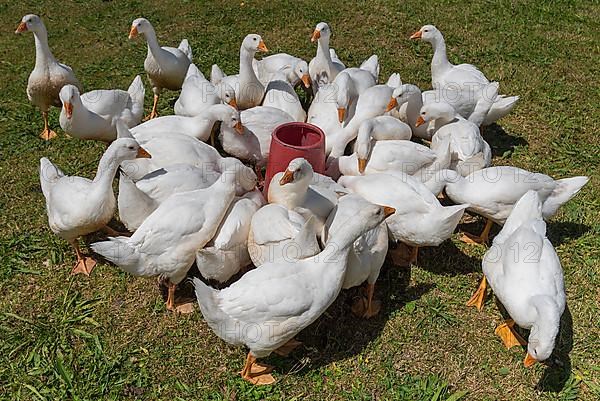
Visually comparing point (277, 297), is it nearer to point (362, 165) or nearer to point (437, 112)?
point (362, 165)

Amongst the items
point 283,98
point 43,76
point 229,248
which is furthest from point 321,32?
point 229,248

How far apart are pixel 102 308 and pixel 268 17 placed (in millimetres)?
5935

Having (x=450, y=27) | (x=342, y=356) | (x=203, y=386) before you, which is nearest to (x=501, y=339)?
(x=342, y=356)

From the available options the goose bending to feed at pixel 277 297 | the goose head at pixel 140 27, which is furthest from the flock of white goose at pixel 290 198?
the goose head at pixel 140 27

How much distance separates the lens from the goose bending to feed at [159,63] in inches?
244

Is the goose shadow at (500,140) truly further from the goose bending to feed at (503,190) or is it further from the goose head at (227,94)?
the goose head at (227,94)

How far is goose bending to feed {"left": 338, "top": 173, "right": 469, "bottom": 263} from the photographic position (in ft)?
13.6

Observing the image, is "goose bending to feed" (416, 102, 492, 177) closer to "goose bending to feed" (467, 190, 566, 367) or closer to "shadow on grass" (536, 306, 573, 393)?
"goose bending to feed" (467, 190, 566, 367)

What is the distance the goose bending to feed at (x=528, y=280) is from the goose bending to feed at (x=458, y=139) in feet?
2.68

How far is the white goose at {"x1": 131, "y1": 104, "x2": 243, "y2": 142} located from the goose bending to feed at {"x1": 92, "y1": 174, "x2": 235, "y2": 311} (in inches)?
46.6

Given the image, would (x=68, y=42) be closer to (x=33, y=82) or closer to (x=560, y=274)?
(x=33, y=82)

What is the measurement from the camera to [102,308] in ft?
13.6

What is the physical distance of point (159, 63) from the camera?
6250mm

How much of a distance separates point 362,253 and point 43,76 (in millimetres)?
4103
